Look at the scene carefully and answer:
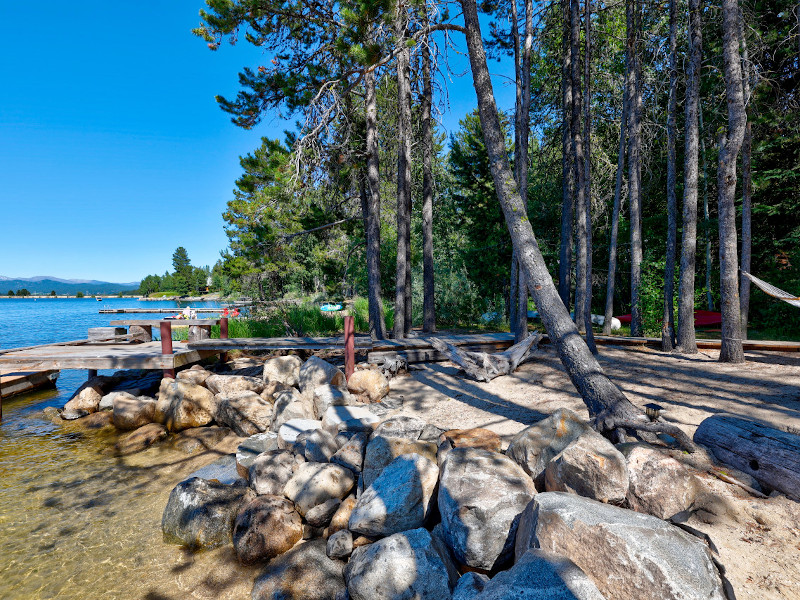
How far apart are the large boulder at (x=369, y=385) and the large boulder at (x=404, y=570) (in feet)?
12.3

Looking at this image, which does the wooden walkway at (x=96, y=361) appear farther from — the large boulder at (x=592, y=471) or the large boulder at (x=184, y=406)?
the large boulder at (x=592, y=471)

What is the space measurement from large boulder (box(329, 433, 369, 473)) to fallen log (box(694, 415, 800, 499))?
3741mm

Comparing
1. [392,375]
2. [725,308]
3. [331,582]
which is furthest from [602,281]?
[331,582]

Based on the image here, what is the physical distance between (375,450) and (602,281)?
655 inches

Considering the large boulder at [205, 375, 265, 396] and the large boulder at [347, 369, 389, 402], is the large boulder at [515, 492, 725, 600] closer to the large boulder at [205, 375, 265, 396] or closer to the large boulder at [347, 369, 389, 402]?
the large boulder at [347, 369, 389, 402]

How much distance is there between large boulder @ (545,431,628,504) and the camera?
114 inches

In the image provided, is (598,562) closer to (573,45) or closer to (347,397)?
(347,397)

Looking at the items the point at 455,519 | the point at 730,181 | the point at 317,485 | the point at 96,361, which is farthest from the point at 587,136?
the point at 96,361

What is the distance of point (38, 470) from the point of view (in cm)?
581

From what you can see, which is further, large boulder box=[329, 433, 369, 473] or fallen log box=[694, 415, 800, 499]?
large boulder box=[329, 433, 369, 473]

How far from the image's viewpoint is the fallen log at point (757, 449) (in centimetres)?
292

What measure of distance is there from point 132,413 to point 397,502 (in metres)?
6.67

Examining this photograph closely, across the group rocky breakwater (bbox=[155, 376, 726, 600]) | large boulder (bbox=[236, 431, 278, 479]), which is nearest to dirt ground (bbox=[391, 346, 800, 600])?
rocky breakwater (bbox=[155, 376, 726, 600])

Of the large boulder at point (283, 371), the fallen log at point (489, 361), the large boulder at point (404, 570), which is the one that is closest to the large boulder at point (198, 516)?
the large boulder at point (404, 570)
